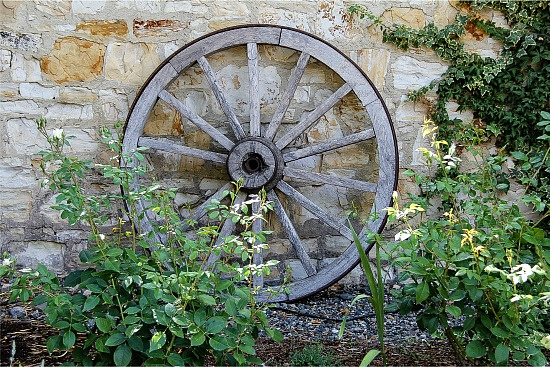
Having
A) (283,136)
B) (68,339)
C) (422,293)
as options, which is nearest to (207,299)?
(68,339)

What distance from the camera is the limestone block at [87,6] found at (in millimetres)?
3809

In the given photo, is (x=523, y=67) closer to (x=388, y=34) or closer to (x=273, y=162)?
(x=388, y=34)

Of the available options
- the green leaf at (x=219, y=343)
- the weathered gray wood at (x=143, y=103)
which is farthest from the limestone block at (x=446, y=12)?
the green leaf at (x=219, y=343)

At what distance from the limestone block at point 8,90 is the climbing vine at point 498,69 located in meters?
1.82

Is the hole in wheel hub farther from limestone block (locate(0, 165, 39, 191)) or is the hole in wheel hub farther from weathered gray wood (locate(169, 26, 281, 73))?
limestone block (locate(0, 165, 39, 191))

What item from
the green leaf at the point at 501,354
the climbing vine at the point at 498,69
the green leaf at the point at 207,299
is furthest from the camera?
the climbing vine at the point at 498,69

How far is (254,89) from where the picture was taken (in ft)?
12.2

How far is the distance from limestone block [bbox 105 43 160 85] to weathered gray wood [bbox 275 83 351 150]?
805 millimetres

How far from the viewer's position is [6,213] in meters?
3.89

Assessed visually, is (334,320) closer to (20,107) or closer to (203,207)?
(203,207)

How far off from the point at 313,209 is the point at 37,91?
1.59m

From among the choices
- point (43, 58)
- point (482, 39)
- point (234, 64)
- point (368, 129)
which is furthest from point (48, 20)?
point (482, 39)

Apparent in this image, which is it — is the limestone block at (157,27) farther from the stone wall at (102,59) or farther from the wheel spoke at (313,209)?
the wheel spoke at (313,209)

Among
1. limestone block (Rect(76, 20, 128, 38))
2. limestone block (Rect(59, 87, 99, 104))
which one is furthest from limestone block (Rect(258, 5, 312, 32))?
limestone block (Rect(59, 87, 99, 104))
